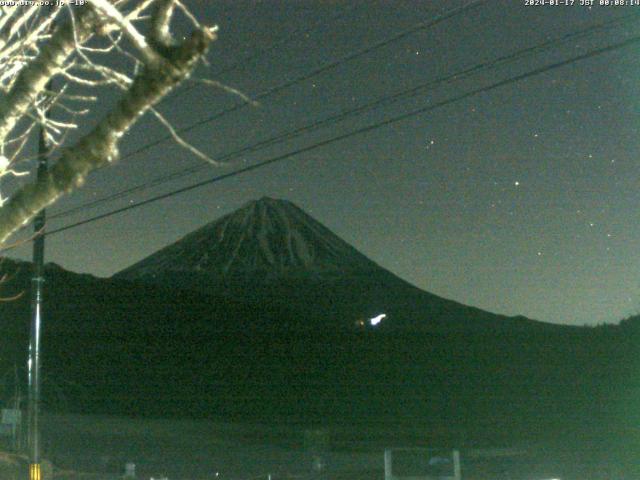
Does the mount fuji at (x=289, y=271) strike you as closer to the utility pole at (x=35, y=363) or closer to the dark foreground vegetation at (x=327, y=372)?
the dark foreground vegetation at (x=327, y=372)

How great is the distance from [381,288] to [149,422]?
121245mm

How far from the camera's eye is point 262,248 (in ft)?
610

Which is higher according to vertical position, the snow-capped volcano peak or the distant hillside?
the snow-capped volcano peak

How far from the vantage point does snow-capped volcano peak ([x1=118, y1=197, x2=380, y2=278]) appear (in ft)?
559

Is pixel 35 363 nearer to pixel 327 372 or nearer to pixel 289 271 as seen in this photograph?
pixel 327 372

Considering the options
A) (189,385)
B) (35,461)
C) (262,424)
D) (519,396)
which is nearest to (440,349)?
(519,396)

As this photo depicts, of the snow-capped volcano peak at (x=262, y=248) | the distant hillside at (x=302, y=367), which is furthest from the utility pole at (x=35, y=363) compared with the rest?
the snow-capped volcano peak at (x=262, y=248)

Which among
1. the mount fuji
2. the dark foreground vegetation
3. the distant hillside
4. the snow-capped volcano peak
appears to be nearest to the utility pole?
the dark foreground vegetation

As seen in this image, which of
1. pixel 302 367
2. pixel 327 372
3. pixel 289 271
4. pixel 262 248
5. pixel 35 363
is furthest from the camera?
pixel 262 248

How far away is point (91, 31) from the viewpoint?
466cm

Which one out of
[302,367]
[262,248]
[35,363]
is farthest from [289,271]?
[35,363]

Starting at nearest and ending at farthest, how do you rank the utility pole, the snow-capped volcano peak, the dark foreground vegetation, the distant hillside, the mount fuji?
the utility pole < the dark foreground vegetation < the distant hillside < the mount fuji < the snow-capped volcano peak

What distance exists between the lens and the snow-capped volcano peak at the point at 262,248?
17025 cm

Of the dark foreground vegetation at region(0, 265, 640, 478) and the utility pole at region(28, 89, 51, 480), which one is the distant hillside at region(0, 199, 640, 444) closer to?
the dark foreground vegetation at region(0, 265, 640, 478)
